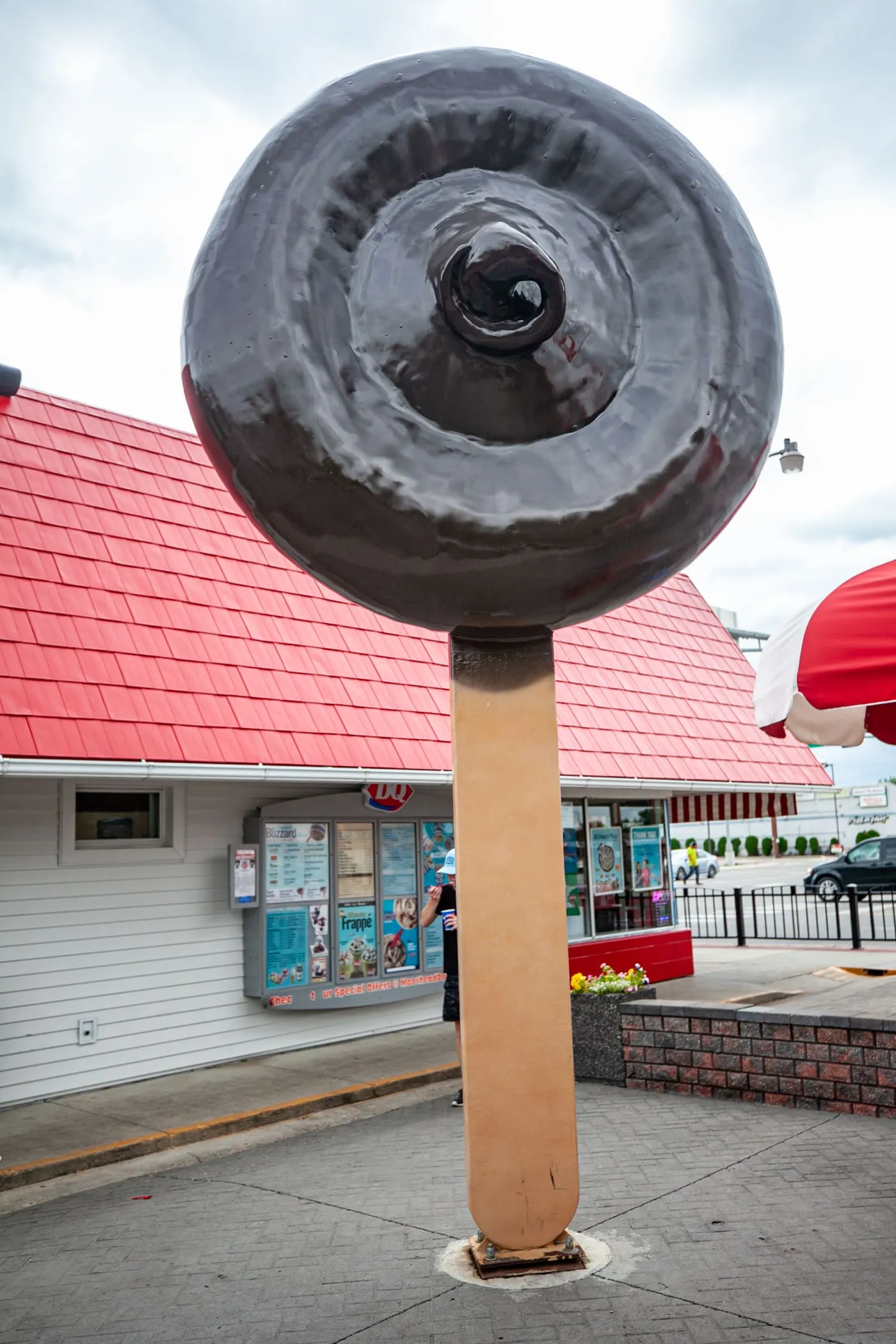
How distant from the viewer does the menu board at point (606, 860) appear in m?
13.2

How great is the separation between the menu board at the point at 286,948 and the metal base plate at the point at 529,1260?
17.9 ft

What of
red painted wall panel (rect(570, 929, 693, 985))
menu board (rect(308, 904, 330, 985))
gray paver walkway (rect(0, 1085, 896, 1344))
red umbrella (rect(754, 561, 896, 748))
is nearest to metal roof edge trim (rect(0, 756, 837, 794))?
menu board (rect(308, 904, 330, 985))

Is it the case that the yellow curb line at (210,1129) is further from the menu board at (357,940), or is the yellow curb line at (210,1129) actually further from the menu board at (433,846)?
the menu board at (433,846)

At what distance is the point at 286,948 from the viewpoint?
9648 mm

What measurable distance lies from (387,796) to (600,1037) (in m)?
3.46

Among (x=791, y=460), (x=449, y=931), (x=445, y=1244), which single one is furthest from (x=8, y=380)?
(x=791, y=460)

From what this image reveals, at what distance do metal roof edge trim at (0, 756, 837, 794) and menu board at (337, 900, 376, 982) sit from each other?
1374mm

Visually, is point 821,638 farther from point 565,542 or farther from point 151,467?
point 151,467

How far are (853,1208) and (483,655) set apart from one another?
10.4ft

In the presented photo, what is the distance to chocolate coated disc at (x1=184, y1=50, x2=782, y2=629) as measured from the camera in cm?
362

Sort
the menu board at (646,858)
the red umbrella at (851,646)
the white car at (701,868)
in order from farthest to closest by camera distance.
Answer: the white car at (701,868) → the menu board at (646,858) → the red umbrella at (851,646)

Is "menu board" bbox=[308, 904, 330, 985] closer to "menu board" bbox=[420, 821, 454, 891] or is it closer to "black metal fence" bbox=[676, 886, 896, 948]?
"menu board" bbox=[420, 821, 454, 891]

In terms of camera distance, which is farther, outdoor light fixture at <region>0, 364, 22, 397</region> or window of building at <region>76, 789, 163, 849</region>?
outdoor light fixture at <region>0, 364, 22, 397</region>

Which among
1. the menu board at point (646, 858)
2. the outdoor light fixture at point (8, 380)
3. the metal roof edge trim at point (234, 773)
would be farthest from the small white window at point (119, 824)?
the menu board at point (646, 858)
